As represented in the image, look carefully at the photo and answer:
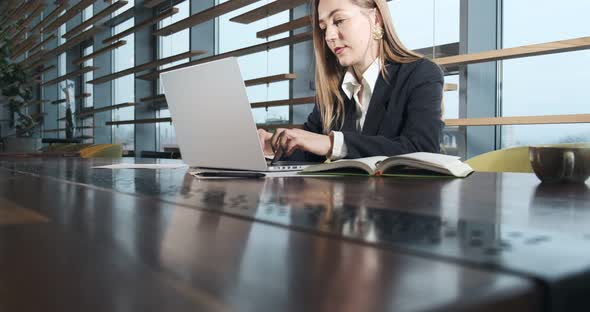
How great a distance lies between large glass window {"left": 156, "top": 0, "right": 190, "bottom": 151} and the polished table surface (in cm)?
494

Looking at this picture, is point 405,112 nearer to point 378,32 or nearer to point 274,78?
point 378,32

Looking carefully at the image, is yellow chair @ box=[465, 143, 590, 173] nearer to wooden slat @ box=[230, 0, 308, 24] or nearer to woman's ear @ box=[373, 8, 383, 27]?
woman's ear @ box=[373, 8, 383, 27]

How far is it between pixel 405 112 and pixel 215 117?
88cm

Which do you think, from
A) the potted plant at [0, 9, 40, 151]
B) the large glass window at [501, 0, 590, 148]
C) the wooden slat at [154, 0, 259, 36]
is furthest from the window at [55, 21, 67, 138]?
the large glass window at [501, 0, 590, 148]

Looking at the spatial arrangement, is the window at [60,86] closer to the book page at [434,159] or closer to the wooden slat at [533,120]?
the wooden slat at [533,120]

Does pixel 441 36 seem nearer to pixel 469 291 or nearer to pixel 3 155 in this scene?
pixel 3 155

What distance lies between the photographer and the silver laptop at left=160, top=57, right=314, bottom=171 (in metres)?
0.93

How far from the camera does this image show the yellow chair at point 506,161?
1485mm

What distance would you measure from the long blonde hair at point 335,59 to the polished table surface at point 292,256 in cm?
139

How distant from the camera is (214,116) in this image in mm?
1016

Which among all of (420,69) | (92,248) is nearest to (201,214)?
(92,248)

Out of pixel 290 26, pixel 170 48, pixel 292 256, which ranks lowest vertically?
pixel 292 256

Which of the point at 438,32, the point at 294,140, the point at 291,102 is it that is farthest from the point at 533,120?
A: the point at 291,102

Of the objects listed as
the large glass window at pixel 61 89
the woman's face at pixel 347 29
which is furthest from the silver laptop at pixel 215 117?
the large glass window at pixel 61 89
